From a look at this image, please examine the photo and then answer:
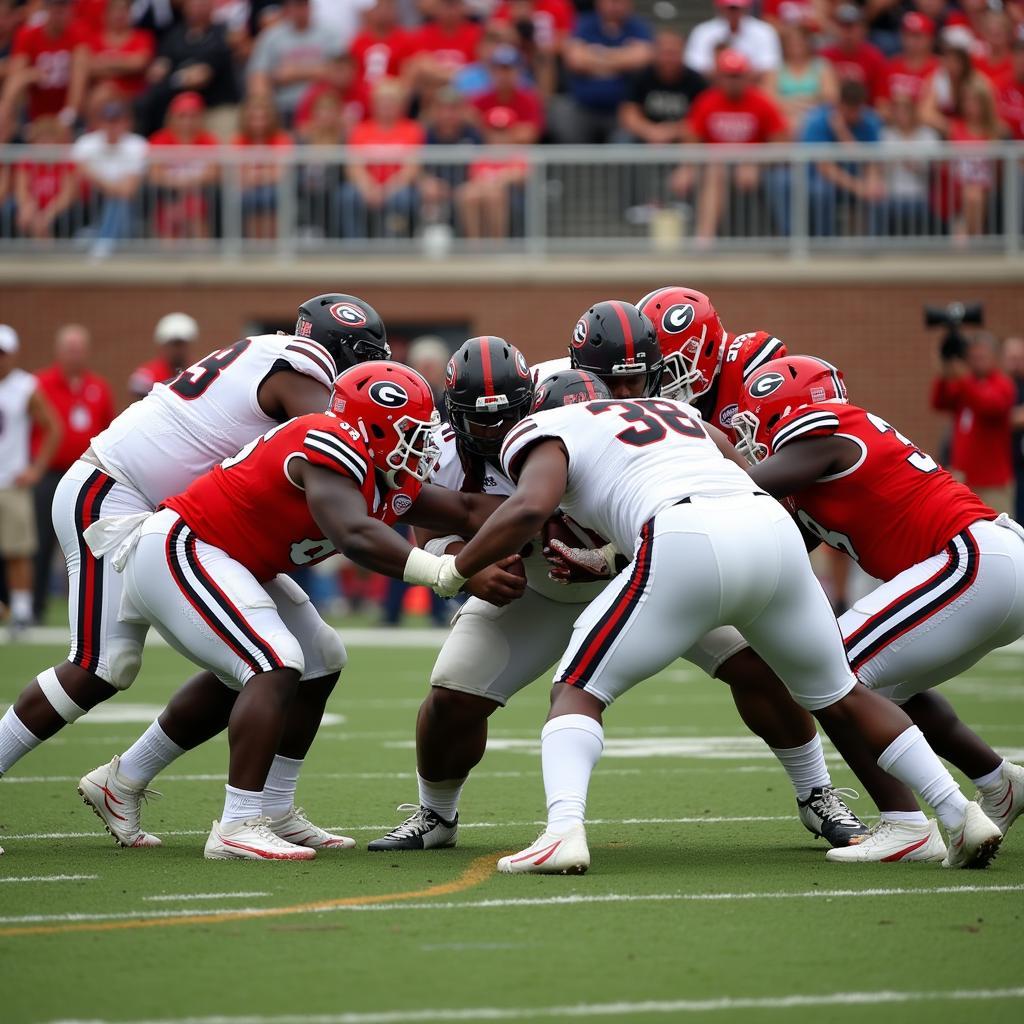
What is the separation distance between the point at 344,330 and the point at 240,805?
1735mm

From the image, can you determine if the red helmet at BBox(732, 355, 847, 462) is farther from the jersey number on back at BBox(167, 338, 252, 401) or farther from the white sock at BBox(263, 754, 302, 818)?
the white sock at BBox(263, 754, 302, 818)

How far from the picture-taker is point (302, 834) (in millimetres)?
5754

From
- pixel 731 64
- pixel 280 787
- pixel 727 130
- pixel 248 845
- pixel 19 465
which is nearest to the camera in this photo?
pixel 248 845

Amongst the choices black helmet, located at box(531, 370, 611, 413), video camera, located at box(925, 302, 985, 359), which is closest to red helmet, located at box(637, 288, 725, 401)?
black helmet, located at box(531, 370, 611, 413)

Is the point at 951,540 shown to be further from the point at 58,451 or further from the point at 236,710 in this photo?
the point at 58,451

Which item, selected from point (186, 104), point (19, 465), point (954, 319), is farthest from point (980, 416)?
point (186, 104)

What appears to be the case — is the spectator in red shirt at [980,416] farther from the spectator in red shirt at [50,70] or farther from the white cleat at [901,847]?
the spectator in red shirt at [50,70]

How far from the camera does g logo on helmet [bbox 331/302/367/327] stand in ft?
20.4

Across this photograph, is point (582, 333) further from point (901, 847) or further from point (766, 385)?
point (901, 847)

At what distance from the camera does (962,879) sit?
5023 mm

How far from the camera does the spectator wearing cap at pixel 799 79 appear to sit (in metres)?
17.1

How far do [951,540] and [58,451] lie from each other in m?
9.64

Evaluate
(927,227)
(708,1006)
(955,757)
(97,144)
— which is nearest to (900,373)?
(927,227)

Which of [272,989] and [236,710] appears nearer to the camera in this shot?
[272,989]
